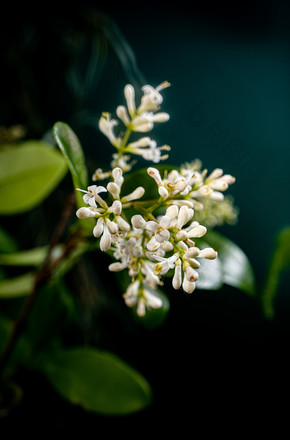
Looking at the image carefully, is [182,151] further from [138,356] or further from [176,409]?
[176,409]

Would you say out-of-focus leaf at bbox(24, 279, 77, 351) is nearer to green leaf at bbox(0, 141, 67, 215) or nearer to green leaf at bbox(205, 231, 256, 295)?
green leaf at bbox(0, 141, 67, 215)

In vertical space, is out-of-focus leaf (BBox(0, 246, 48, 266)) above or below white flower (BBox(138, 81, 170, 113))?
below

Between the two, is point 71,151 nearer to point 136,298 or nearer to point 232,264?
point 136,298

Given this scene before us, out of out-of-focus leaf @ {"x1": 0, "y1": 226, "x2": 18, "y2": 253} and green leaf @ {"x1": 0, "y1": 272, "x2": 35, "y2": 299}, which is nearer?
green leaf @ {"x1": 0, "y1": 272, "x2": 35, "y2": 299}

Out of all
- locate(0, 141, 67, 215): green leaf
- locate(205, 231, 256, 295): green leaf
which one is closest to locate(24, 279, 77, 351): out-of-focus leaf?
locate(0, 141, 67, 215): green leaf

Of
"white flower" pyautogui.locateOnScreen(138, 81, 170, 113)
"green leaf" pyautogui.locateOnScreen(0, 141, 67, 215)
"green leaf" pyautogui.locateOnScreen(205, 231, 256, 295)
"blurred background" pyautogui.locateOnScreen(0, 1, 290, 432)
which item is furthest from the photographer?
"blurred background" pyautogui.locateOnScreen(0, 1, 290, 432)

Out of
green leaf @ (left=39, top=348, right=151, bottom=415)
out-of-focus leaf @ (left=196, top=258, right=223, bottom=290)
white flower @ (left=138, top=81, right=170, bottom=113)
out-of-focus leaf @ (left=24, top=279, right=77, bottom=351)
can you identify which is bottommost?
green leaf @ (left=39, top=348, right=151, bottom=415)

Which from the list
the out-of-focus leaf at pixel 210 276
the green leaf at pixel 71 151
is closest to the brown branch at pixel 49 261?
the green leaf at pixel 71 151
